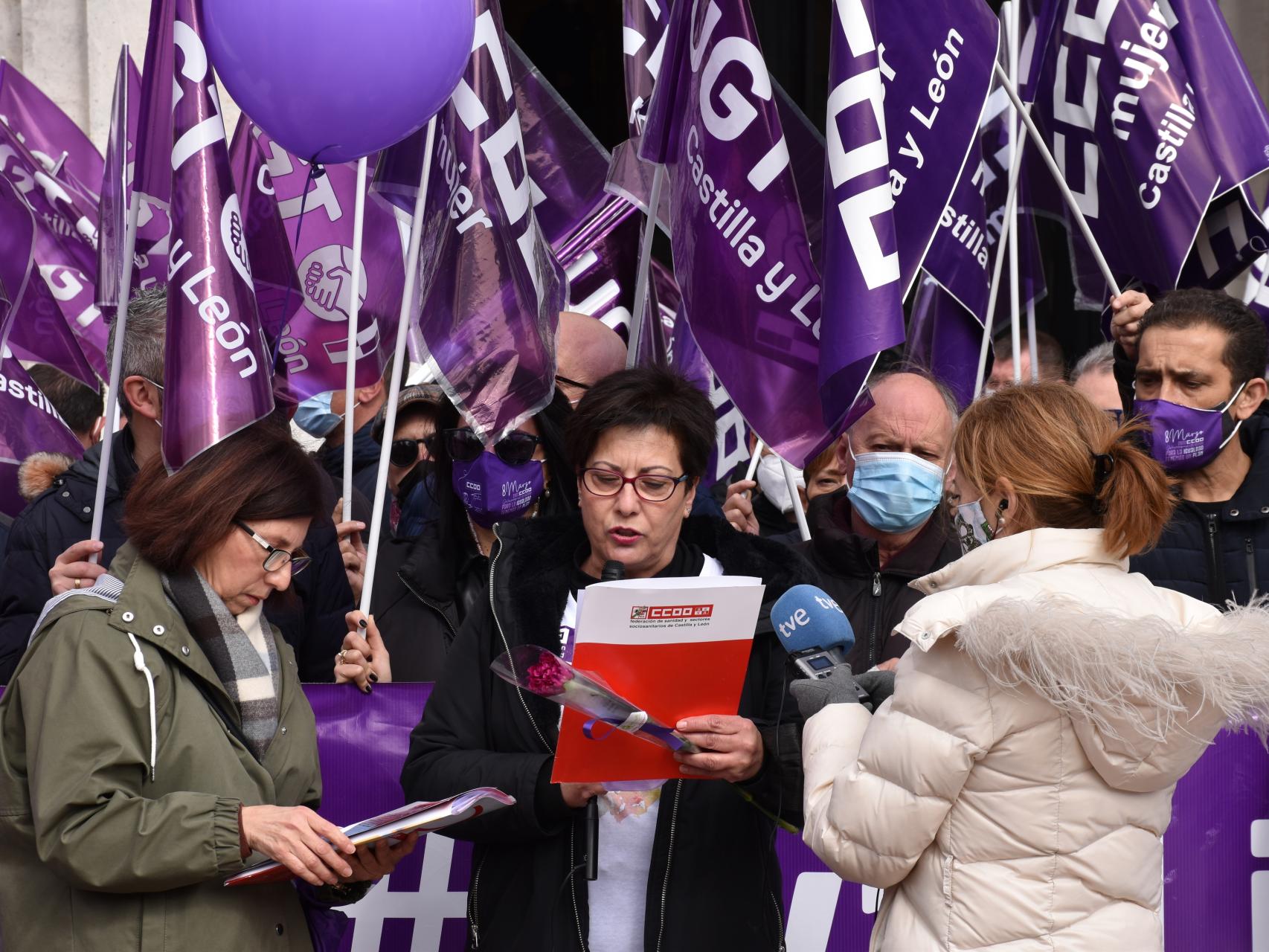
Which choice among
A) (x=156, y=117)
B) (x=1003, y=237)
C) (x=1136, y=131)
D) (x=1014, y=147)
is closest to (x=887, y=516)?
(x=1003, y=237)

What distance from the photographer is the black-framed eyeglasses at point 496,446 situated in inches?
175

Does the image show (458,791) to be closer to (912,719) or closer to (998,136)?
(912,719)

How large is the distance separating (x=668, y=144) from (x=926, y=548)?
4.82 ft

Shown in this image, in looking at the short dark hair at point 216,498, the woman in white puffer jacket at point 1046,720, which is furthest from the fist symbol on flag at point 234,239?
the woman in white puffer jacket at point 1046,720

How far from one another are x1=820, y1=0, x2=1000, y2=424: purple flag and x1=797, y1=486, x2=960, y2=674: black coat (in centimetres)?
49

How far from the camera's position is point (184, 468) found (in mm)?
3188

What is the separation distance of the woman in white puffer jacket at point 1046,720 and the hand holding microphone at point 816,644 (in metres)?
0.13

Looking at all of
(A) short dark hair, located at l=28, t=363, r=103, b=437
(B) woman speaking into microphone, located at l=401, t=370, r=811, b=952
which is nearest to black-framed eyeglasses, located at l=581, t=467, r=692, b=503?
(B) woman speaking into microphone, located at l=401, t=370, r=811, b=952

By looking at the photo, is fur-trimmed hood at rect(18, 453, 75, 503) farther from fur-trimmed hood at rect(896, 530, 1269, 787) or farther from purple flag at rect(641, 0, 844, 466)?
fur-trimmed hood at rect(896, 530, 1269, 787)

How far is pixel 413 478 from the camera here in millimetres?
5441

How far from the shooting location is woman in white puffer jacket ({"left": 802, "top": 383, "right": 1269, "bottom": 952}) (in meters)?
2.55

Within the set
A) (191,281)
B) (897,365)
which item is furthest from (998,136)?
(191,281)

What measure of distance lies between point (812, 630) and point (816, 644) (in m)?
0.03

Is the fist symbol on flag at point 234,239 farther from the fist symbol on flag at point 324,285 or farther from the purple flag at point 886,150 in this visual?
the purple flag at point 886,150
